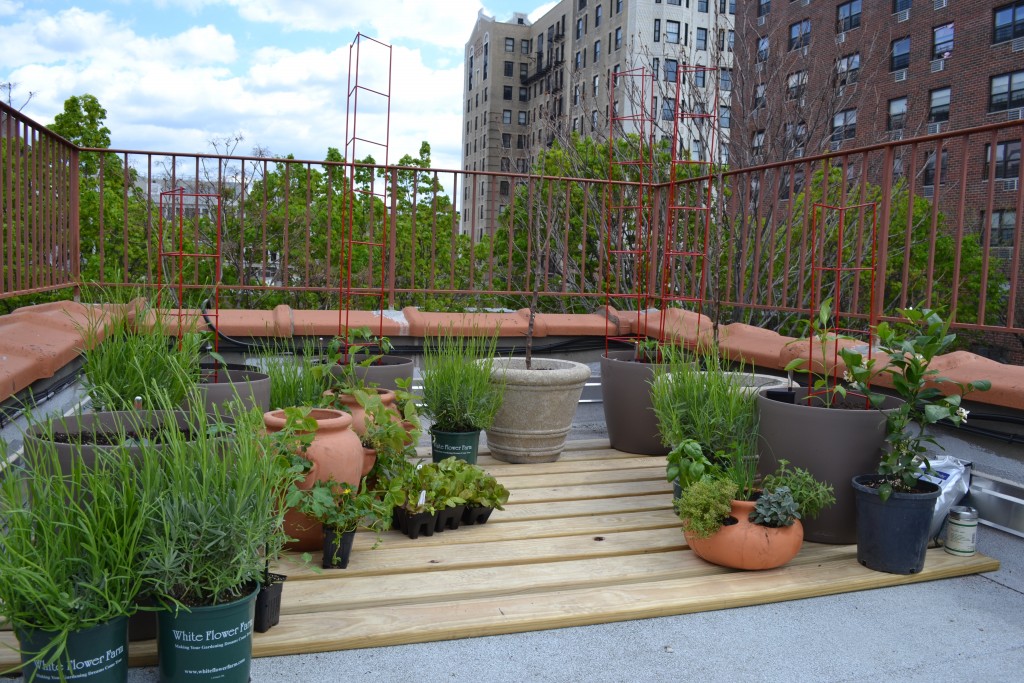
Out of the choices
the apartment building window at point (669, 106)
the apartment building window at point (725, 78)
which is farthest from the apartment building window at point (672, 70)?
the apartment building window at point (725, 78)

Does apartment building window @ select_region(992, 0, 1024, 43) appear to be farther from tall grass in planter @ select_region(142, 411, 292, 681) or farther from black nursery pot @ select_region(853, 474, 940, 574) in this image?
tall grass in planter @ select_region(142, 411, 292, 681)

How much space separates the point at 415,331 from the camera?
4.99 meters

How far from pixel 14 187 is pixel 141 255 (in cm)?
598

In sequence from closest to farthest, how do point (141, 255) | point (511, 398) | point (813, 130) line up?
1. point (511, 398)
2. point (141, 255)
3. point (813, 130)

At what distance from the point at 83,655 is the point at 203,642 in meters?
0.24

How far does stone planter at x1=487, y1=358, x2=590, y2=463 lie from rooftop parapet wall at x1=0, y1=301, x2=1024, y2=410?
45cm

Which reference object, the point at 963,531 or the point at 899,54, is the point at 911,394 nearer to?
the point at 963,531

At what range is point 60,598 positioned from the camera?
165 centimetres

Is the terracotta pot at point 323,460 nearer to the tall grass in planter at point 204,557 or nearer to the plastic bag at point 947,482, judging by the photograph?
the tall grass in planter at point 204,557

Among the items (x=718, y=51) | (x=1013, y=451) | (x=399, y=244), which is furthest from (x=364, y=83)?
(x=399, y=244)

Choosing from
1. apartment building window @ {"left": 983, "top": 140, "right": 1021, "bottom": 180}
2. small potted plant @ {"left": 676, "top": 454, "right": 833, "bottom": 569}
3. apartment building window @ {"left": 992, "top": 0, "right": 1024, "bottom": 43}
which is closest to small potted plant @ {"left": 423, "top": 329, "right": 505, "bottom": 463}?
small potted plant @ {"left": 676, "top": 454, "right": 833, "bottom": 569}

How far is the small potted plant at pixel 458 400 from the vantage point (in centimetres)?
356

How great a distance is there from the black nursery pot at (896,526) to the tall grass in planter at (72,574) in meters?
2.26

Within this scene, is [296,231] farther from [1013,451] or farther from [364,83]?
[1013,451]
